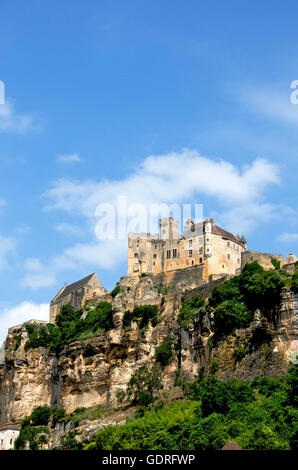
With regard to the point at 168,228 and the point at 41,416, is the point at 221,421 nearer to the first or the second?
the point at 41,416

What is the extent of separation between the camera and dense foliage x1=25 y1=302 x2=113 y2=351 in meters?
69.7

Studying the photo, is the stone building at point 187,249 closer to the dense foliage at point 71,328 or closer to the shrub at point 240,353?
the dense foliage at point 71,328

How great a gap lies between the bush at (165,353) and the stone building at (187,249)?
1203cm

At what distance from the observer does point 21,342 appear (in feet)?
244

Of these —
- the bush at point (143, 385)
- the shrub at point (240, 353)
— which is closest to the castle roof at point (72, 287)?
the bush at point (143, 385)

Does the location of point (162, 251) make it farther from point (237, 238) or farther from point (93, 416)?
point (93, 416)

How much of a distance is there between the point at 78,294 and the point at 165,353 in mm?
23090

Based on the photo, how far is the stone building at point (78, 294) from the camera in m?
80.4

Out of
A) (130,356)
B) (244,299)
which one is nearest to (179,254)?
(130,356)

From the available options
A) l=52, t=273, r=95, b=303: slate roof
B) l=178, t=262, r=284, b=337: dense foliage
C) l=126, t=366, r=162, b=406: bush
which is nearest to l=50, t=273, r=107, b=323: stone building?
l=52, t=273, r=95, b=303: slate roof

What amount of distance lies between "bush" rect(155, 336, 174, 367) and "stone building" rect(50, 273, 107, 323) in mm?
19874

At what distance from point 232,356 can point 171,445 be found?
9386 millimetres

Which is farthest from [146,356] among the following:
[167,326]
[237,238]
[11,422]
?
[237,238]

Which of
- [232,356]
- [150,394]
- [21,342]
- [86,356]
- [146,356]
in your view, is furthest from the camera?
[21,342]
